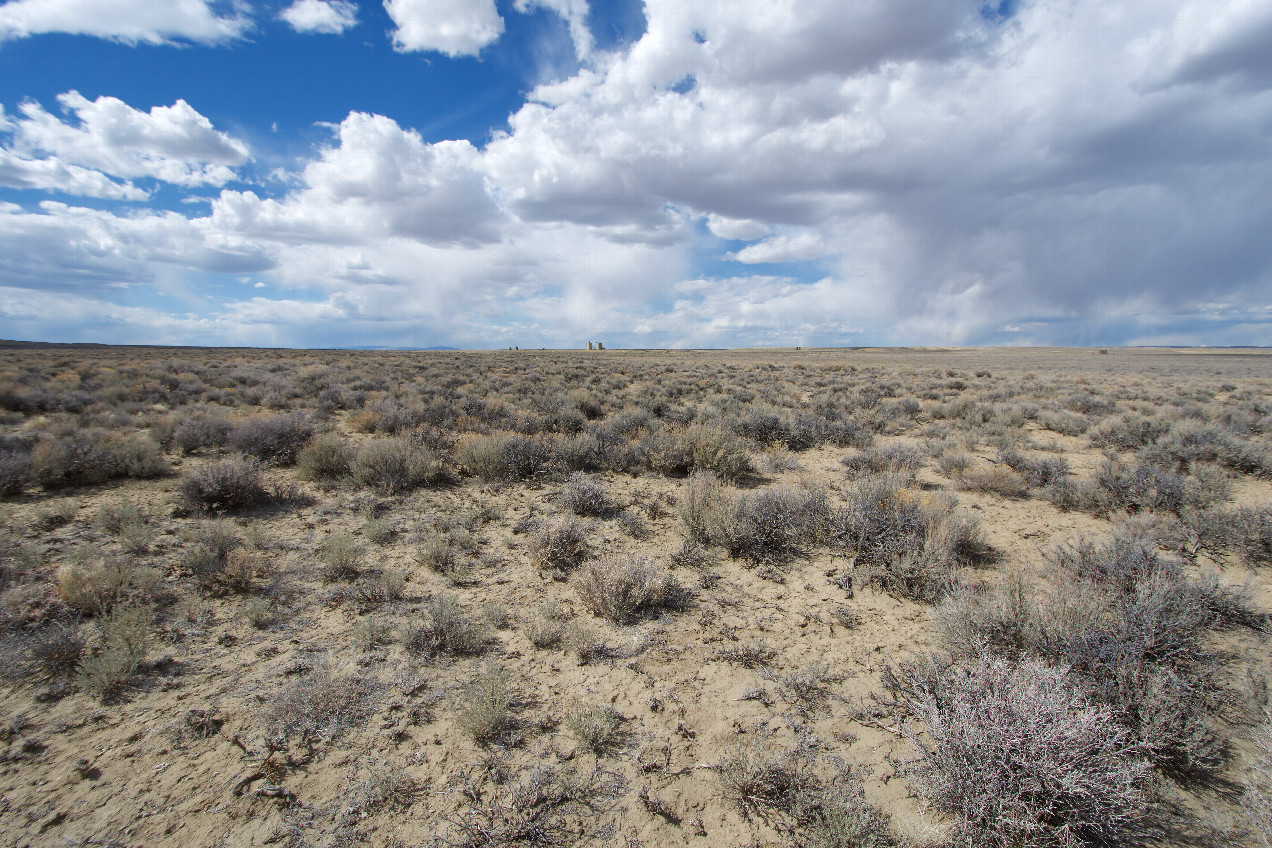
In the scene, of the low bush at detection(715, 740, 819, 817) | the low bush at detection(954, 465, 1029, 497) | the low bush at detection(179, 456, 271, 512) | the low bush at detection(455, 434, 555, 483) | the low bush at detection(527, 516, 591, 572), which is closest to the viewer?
the low bush at detection(715, 740, 819, 817)

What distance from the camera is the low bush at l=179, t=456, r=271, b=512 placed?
6551mm

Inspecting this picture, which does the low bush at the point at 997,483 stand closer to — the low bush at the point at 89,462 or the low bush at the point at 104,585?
the low bush at the point at 104,585

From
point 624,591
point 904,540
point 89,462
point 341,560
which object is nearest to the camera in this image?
point 624,591

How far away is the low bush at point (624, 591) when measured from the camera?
4672 mm

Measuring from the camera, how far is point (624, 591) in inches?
186

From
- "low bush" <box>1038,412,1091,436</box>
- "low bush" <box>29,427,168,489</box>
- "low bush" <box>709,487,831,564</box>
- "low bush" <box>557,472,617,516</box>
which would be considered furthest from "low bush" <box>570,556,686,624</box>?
"low bush" <box>1038,412,1091,436</box>

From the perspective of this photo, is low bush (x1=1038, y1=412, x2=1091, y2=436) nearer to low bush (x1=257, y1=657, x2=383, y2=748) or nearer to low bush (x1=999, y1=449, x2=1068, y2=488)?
low bush (x1=999, y1=449, x2=1068, y2=488)

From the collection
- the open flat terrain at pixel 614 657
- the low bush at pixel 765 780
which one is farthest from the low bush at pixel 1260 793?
the low bush at pixel 765 780

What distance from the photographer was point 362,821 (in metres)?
2.69

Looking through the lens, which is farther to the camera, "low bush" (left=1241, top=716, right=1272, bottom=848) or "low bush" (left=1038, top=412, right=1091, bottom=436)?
"low bush" (left=1038, top=412, right=1091, bottom=436)

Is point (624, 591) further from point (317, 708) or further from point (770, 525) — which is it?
point (317, 708)

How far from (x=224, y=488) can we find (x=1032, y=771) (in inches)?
350

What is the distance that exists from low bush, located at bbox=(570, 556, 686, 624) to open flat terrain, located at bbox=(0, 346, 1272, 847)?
32 mm

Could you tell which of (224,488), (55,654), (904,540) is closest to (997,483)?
(904,540)
